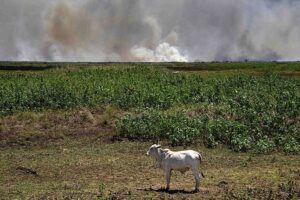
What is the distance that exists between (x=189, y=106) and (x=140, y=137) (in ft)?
21.9

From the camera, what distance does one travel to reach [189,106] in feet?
116

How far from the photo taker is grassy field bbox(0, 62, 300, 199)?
696 inches

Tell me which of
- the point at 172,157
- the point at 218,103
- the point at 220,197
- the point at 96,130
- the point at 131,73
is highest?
the point at 131,73

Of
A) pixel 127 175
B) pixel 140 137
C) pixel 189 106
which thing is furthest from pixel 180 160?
pixel 189 106

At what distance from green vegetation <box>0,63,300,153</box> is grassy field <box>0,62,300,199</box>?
0.23 feet

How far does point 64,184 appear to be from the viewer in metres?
18.5

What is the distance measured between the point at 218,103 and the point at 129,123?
8.75 m

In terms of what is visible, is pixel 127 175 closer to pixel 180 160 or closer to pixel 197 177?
pixel 180 160

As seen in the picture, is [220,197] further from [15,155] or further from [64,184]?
[15,155]

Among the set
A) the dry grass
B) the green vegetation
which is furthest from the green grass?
the green vegetation

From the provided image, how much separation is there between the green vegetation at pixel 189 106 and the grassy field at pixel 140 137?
0.07 metres

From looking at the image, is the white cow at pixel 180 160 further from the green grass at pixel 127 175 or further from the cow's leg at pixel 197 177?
the green grass at pixel 127 175

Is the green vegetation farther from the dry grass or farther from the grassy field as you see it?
the dry grass

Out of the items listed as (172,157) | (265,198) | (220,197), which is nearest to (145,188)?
(172,157)
